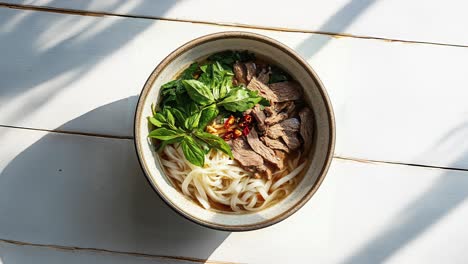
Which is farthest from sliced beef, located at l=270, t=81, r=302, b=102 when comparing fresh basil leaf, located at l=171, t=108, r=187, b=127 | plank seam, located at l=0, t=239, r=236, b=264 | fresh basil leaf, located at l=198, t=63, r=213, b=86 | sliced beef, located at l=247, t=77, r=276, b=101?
plank seam, located at l=0, t=239, r=236, b=264

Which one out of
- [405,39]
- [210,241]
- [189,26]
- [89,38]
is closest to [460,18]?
[405,39]

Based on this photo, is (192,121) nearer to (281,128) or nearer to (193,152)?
(193,152)

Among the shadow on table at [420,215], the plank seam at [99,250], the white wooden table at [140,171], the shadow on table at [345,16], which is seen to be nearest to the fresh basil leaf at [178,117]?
the white wooden table at [140,171]

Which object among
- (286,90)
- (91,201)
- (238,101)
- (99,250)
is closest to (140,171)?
(91,201)

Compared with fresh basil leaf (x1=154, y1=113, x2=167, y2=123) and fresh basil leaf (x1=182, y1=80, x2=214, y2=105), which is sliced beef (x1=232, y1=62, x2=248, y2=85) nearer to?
fresh basil leaf (x1=182, y1=80, x2=214, y2=105)

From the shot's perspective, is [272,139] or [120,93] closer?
[272,139]

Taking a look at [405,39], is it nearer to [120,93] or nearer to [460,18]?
[460,18]
